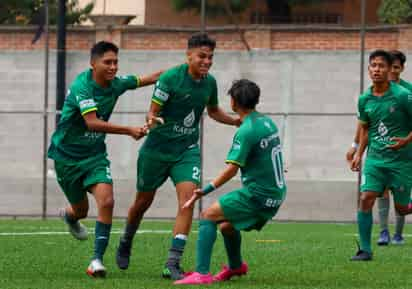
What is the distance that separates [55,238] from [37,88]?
9216mm

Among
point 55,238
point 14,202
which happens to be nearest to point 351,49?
point 14,202

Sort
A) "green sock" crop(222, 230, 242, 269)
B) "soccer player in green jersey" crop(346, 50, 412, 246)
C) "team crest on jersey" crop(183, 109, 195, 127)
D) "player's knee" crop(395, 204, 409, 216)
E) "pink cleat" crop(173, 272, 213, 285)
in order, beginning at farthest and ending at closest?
"soccer player in green jersey" crop(346, 50, 412, 246), "player's knee" crop(395, 204, 409, 216), "team crest on jersey" crop(183, 109, 195, 127), "green sock" crop(222, 230, 242, 269), "pink cleat" crop(173, 272, 213, 285)

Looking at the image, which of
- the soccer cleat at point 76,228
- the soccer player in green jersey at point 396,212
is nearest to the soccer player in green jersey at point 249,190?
the soccer cleat at point 76,228

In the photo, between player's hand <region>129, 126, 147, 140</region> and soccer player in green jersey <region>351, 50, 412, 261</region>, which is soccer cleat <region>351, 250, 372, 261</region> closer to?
soccer player in green jersey <region>351, 50, 412, 261</region>

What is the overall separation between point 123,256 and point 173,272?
3.22 ft

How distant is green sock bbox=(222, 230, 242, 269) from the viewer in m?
10.0

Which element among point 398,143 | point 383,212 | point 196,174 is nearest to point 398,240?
point 383,212

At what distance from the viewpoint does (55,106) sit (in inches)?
918

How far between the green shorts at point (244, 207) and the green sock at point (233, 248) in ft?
0.63

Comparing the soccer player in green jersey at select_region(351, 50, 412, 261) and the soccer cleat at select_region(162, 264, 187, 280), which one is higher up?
the soccer player in green jersey at select_region(351, 50, 412, 261)

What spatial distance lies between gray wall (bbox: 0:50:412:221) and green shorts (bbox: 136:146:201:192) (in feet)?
37.0

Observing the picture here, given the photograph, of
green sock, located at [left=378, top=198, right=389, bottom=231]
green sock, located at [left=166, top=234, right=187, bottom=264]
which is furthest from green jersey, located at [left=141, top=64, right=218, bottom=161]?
green sock, located at [left=378, top=198, right=389, bottom=231]

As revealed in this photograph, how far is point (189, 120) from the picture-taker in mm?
10859

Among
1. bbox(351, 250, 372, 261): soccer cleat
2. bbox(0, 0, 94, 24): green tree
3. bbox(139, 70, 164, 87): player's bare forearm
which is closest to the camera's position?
bbox(139, 70, 164, 87): player's bare forearm
